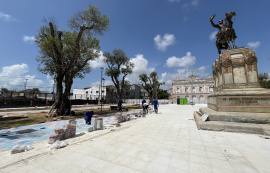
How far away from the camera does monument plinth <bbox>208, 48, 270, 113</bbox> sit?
17.7ft

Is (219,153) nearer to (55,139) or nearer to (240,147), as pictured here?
(240,147)

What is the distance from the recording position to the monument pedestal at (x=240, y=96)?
5.01 meters

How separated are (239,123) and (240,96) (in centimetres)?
146

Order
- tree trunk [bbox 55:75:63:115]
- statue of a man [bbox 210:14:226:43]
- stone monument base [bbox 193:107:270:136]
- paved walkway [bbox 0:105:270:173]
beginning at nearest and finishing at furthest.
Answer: paved walkway [bbox 0:105:270:173], stone monument base [bbox 193:107:270:136], statue of a man [bbox 210:14:226:43], tree trunk [bbox 55:75:63:115]

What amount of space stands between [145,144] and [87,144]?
197 cm

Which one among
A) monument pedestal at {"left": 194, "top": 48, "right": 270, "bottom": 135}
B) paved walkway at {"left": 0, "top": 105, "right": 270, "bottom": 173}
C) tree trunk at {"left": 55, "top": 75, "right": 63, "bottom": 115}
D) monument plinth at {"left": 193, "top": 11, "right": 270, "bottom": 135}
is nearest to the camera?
paved walkway at {"left": 0, "top": 105, "right": 270, "bottom": 173}

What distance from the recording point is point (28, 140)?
4.63m

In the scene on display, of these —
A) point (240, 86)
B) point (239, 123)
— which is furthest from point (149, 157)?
point (240, 86)

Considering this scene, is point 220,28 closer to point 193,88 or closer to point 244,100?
point 244,100

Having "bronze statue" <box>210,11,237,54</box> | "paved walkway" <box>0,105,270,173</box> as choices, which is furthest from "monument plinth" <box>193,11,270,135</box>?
"paved walkway" <box>0,105,270,173</box>

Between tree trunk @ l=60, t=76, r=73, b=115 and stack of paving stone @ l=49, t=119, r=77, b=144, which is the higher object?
tree trunk @ l=60, t=76, r=73, b=115

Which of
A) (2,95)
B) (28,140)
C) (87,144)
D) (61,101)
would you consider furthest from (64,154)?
(2,95)

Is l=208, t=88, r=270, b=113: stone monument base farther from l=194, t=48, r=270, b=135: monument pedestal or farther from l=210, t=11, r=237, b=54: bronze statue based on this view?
l=210, t=11, r=237, b=54: bronze statue

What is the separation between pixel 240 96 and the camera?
5676 mm
